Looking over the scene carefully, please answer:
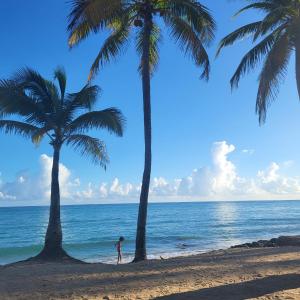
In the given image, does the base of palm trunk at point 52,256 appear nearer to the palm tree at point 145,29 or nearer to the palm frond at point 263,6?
the palm tree at point 145,29

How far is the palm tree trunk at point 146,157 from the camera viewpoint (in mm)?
14766

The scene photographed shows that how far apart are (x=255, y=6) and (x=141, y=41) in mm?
4225

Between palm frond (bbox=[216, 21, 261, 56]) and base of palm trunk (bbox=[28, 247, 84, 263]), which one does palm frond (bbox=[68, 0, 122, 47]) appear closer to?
→ palm frond (bbox=[216, 21, 261, 56])

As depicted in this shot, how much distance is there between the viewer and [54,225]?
17.6m

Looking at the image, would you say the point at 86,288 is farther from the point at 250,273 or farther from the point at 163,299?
the point at 250,273

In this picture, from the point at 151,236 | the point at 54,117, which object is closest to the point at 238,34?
the point at 54,117

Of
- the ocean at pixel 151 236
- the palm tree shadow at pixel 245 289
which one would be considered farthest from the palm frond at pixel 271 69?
the ocean at pixel 151 236

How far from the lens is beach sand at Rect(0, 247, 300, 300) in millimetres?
7672

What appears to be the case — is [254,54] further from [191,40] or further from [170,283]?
[170,283]

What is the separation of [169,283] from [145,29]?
31.1ft

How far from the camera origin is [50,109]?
1797 cm

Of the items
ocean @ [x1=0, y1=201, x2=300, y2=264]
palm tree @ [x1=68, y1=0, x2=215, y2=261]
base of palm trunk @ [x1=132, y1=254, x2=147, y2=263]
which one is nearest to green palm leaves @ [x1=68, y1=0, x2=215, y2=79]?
palm tree @ [x1=68, y1=0, x2=215, y2=261]

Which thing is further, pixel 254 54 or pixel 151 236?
pixel 151 236

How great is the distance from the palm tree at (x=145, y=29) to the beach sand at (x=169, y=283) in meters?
4.23
